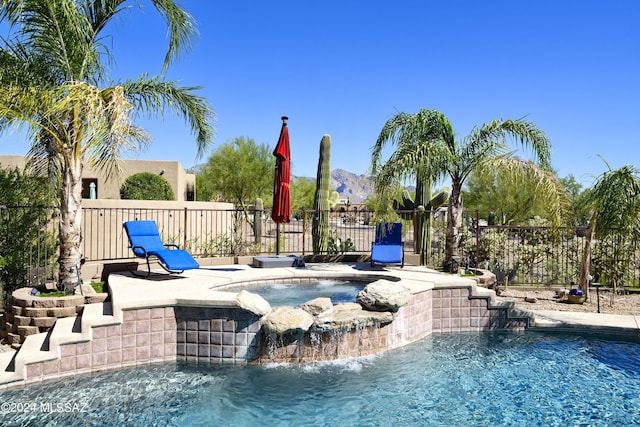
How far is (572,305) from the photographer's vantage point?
31.0 feet

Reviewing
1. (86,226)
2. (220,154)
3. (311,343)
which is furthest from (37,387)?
(220,154)

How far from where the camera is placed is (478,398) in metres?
5.04

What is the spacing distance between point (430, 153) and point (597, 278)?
620 cm

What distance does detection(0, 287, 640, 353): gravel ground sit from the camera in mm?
9155

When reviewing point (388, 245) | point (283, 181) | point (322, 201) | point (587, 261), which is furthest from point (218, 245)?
point (587, 261)

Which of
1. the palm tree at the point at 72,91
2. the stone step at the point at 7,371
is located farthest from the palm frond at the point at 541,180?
the stone step at the point at 7,371

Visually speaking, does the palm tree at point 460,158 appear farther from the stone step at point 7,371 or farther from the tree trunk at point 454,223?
the stone step at point 7,371

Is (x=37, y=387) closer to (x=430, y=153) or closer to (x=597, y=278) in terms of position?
(x=430, y=153)

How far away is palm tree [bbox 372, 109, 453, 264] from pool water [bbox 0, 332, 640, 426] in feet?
14.4

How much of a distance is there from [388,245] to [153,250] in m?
5.11

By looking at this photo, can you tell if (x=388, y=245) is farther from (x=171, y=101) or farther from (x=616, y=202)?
(x=171, y=101)

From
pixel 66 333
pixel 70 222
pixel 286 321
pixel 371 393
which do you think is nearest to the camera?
pixel 371 393

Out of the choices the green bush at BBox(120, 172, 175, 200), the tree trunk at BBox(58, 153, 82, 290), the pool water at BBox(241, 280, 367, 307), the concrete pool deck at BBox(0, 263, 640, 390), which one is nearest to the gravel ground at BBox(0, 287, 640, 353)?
the concrete pool deck at BBox(0, 263, 640, 390)

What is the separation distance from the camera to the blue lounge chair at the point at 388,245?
32.8ft
